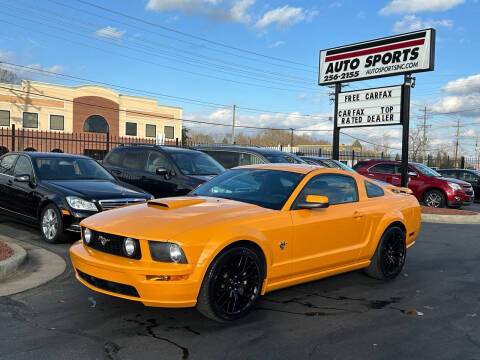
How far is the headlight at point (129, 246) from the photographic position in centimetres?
393

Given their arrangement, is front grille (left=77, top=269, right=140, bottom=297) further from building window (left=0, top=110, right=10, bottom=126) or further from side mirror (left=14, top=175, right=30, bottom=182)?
building window (left=0, top=110, right=10, bottom=126)

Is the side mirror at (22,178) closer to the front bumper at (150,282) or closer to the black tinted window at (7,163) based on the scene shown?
the black tinted window at (7,163)

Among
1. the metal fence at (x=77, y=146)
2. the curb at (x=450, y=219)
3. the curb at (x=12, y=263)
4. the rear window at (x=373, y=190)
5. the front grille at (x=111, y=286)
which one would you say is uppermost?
the metal fence at (x=77, y=146)

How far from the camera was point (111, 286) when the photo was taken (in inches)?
158

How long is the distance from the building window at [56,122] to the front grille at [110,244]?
153 ft

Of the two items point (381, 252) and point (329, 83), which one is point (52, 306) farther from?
point (329, 83)

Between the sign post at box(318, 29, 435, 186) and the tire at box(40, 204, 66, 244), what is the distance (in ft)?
38.2

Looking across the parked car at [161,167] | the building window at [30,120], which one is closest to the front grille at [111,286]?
the parked car at [161,167]

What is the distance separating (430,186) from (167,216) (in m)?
13.9

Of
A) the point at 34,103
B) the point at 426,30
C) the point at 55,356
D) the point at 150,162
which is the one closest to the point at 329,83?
the point at 426,30

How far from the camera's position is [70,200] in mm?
7164

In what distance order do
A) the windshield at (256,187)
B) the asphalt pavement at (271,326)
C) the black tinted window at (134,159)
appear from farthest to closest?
the black tinted window at (134,159) < the windshield at (256,187) < the asphalt pavement at (271,326)

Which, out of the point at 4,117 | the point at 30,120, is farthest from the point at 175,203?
the point at 30,120

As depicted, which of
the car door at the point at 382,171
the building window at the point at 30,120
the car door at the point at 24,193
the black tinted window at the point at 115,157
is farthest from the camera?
the building window at the point at 30,120
